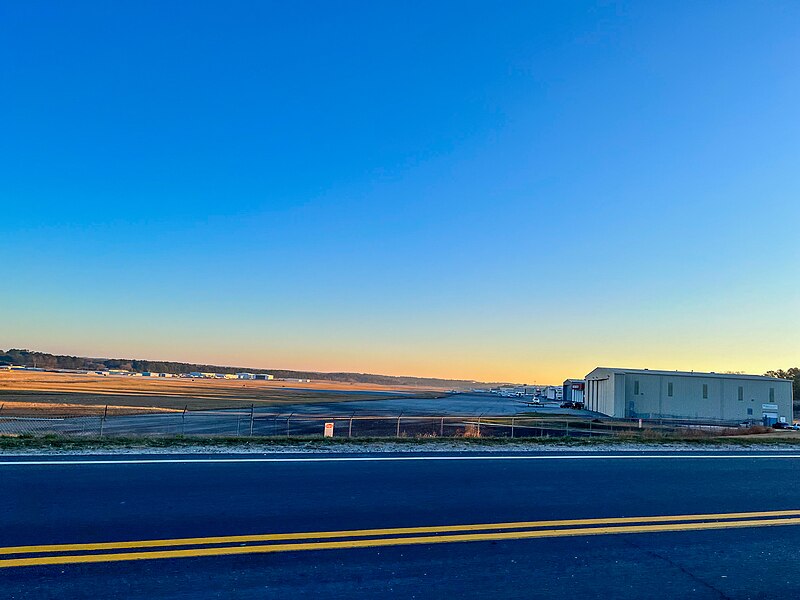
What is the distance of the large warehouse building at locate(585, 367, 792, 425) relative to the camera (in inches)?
1911

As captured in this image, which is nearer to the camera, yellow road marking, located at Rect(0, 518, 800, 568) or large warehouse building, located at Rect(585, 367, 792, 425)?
yellow road marking, located at Rect(0, 518, 800, 568)

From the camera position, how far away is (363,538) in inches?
213

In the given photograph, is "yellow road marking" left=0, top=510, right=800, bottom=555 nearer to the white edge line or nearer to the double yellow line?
the double yellow line

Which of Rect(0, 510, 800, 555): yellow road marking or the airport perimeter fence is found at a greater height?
Rect(0, 510, 800, 555): yellow road marking

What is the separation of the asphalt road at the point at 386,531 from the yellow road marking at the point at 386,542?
22 mm

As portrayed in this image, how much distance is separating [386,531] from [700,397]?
50.7 metres

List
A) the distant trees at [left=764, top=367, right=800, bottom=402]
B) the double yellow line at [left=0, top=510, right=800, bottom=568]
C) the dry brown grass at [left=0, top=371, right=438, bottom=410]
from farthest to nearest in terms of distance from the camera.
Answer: the distant trees at [left=764, top=367, right=800, bottom=402]
the dry brown grass at [left=0, top=371, right=438, bottom=410]
the double yellow line at [left=0, top=510, right=800, bottom=568]

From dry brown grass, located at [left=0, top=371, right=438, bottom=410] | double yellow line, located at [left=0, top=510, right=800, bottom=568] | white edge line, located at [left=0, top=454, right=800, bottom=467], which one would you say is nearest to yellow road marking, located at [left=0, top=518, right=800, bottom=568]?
double yellow line, located at [left=0, top=510, right=800, bottom=568]

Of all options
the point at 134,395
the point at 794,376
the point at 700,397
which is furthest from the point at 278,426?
the point at 794,376

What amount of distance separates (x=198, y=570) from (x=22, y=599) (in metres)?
1.16

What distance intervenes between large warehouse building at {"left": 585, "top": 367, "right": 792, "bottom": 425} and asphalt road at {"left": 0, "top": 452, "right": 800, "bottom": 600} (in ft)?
139

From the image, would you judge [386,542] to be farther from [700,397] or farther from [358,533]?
[700,397]

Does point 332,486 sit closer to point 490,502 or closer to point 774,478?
point 490,502

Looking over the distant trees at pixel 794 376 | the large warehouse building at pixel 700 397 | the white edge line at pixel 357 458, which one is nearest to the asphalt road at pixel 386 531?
the white edge line at pixel 357 458
